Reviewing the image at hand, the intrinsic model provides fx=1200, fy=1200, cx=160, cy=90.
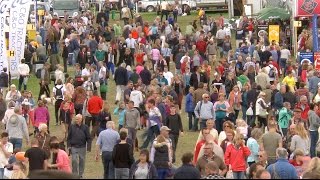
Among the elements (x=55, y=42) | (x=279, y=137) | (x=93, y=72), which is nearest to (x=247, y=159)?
(x=279, y=137)

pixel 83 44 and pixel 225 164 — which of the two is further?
pixel 83 44

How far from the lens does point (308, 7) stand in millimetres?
41812

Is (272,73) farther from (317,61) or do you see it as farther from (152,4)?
(152,4)

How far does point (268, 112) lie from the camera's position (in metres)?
27.0

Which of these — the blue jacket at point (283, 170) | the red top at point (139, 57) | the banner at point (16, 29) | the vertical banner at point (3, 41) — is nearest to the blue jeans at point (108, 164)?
the blue jacket at point (283, 170)

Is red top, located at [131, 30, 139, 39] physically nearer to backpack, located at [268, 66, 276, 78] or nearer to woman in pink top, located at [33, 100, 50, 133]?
backpack, located at [268, 66, 276, 78]

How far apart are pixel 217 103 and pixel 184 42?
45.2ft

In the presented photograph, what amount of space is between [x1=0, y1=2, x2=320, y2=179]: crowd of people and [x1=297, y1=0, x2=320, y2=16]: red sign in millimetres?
1664

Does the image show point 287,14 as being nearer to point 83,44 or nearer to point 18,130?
point 83,44

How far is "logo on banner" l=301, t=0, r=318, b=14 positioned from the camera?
4175cm

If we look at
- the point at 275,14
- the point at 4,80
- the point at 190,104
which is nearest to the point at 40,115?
the point at 190,104

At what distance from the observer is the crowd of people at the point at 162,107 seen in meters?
19.2

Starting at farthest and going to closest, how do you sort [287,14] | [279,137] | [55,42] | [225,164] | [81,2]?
[81,2]
[287,14]
[55,42]
[279,137]
[225,164]

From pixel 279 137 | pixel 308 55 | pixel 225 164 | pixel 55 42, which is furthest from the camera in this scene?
pixel 55 42
